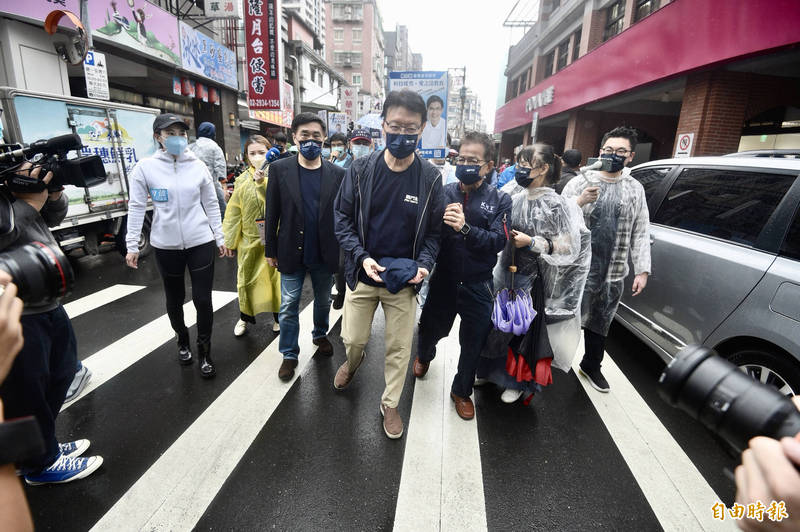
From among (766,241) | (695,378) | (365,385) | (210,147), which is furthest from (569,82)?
(695,378)

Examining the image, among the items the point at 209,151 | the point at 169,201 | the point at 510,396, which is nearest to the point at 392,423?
the point at 510,396

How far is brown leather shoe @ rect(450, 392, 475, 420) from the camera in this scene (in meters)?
2.89

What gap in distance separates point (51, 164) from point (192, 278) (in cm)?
132

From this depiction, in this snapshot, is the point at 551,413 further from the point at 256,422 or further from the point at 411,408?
the point at 256,422

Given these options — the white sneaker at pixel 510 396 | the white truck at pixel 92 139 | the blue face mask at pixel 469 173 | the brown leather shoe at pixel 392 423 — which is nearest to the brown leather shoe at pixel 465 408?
the white sneaker at pixel 510 396

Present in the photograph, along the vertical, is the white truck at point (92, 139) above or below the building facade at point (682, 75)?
below

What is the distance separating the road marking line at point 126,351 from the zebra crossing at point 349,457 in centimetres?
2

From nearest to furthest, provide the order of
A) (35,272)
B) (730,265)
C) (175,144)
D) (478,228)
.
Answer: (35,272), (478,228), (730,265), (175,144)

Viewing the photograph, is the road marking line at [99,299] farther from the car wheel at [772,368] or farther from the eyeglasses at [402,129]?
the car wheel at [772,368]

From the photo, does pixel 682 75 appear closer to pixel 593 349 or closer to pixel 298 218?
pixel 593 349

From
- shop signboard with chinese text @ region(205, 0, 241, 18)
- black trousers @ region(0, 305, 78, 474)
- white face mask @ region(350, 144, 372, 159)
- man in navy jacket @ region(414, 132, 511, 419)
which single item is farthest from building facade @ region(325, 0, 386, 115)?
black trousers @ region(0, 305, 78, 474)

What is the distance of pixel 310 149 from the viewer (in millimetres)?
3152

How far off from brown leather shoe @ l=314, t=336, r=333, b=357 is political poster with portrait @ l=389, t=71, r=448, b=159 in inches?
200

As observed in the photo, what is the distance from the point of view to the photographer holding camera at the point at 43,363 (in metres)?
1.90
